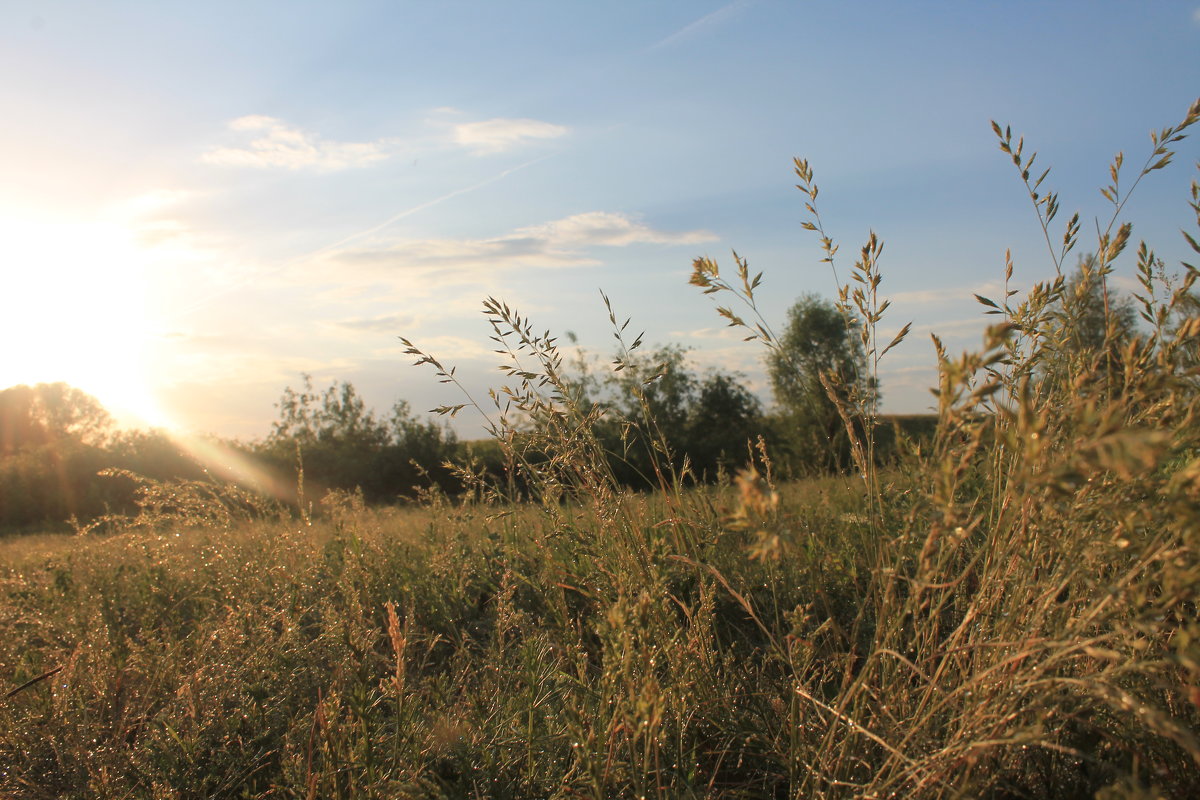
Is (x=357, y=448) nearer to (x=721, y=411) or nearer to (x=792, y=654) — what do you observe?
(x=721, y=411)

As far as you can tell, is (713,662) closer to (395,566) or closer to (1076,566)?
(1076,566)

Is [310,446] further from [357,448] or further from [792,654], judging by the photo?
[792,654]

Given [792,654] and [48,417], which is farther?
[48,417]

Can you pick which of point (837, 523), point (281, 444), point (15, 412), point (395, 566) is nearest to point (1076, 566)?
point (837, 523)

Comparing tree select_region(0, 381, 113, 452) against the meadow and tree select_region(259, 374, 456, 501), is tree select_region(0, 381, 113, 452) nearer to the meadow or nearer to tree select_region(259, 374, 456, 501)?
tree select_region(259, 374, 456, 501)

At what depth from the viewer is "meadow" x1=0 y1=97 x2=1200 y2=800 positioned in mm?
1189

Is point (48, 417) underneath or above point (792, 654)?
above

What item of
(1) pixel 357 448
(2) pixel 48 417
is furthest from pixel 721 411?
(2) pixel 48 417

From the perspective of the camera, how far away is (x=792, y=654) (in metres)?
1.73

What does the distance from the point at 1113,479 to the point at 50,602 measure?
4.87 meters

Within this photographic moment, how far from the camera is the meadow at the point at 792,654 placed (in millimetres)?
1189

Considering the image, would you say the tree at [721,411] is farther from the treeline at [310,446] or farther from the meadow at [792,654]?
the meadow at [792,654]

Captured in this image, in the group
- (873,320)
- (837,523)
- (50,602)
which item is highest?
(873,320)

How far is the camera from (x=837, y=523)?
12.1ft
